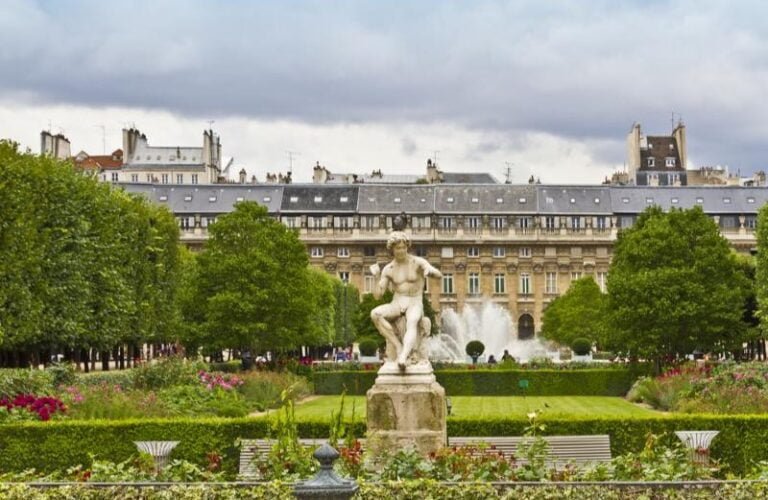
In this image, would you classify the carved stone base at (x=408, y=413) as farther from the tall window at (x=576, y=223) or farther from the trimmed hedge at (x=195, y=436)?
the tall window at (x=576, y=223)

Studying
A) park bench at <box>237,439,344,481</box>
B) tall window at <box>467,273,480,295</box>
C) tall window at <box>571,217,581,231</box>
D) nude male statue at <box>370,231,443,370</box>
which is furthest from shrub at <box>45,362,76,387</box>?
tall window at <box>467,273,480,295</box>

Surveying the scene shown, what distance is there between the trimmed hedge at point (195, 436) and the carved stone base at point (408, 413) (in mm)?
2329

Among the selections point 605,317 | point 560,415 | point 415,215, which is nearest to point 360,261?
point 415,215

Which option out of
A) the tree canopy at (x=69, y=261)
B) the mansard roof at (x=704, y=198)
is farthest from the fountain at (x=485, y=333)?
the tree canopy at (x=69, y=261)

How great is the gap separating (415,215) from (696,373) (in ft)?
205

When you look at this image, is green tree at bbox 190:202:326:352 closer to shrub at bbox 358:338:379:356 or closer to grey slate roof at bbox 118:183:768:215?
shrub at bbox 358:338:379:356

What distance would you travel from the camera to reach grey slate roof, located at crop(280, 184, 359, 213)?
94875mm

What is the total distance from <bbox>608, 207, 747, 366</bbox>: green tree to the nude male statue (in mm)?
24926

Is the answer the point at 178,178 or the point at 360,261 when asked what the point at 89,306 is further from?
the point at 178,178

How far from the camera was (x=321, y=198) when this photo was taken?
96.1 m

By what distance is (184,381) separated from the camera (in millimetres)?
32500

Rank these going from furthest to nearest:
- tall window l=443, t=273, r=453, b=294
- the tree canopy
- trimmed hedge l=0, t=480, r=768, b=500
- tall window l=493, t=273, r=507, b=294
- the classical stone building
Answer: tall window l=493, t=273, r=507, b=294 → tall window l=443, t=273, r=453, b=294 → the classical stone building → the tree canopy → trimmed hedge l=0, t=480, r=768, b=500

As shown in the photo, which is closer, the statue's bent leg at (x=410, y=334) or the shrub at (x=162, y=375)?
the statue's bent leg at (x=410, y=334)

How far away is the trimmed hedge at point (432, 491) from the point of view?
11555 millimetres
